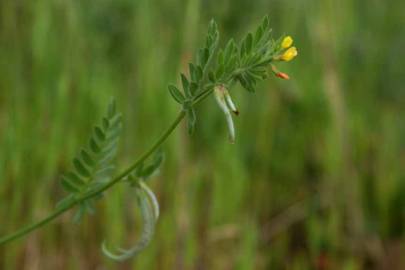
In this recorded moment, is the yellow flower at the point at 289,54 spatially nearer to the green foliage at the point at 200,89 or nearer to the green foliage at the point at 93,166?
the green foliage at the point at 200,89

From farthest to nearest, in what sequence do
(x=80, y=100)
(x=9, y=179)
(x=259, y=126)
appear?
(x=259, y=126) < (x=80, y=100) < (x=9, y=179)

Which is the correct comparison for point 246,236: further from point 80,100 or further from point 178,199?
point 80,100

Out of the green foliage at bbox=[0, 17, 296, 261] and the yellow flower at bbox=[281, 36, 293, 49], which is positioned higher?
the green foliage at bbox=[0, 17, 296, 261]

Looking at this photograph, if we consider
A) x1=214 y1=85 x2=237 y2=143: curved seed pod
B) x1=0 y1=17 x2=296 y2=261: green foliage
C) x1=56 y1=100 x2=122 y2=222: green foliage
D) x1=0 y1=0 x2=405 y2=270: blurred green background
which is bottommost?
x1=214 y1=85 x2=237 y2=143: curved seed pod

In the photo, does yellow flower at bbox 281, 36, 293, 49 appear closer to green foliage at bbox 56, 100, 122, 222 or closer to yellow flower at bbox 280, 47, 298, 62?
yellow flower at bbox 280, 47, 298, 62

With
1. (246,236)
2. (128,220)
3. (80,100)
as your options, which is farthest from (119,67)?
(246,236)

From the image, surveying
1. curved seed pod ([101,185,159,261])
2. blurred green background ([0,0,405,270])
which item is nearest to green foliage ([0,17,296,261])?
curved seed pod ([101,185,159,261])
